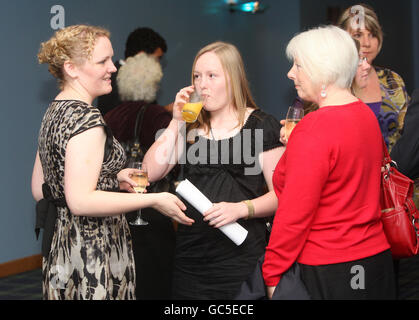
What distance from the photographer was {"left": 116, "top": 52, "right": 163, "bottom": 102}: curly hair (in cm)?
314

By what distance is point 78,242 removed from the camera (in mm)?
1845

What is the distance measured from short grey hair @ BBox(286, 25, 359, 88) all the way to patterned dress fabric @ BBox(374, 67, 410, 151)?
4.36 feet

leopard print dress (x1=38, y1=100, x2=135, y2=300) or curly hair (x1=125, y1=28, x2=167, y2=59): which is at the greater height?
curly hair (x1=125, y1=28, x2=167, y2=59)

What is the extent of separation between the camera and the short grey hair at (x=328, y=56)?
1626 millimetres

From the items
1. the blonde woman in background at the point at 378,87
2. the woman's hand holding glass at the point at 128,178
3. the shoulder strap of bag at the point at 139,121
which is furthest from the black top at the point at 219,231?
the blonde woman in background at the point at 378,87

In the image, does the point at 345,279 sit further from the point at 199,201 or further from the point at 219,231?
the point at 219,231

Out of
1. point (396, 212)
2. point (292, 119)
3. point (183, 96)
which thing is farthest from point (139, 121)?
point (396, 212)

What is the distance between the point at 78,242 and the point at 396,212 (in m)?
1.18

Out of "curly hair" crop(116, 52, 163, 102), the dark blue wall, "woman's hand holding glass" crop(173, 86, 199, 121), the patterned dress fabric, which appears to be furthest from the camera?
the dark blue wall

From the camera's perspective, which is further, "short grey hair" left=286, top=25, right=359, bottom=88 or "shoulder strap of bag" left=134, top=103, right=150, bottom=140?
"shoulder strap of bag" left=134, top=103, right=150, bottom=140

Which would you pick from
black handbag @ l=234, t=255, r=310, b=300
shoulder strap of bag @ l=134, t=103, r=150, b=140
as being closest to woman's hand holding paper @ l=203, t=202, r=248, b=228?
black handbag @ l=234, t=255, r=310, b=300

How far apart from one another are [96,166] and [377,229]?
968mm

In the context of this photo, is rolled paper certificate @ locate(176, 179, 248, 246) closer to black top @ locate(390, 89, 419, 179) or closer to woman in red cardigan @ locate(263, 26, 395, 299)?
woman in red cardigan @ locate(263, 26, 395, 299)

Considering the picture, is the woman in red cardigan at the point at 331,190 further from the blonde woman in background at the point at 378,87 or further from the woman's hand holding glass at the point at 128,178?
the blonde woman in background at the point at 378,87
